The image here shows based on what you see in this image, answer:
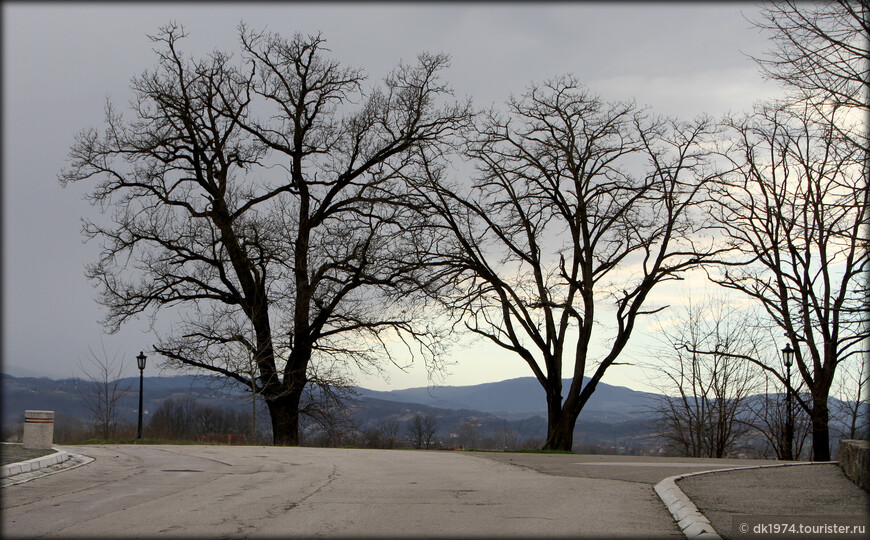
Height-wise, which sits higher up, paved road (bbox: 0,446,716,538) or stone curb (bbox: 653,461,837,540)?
stone curb (bbox: 653,461,837,540)

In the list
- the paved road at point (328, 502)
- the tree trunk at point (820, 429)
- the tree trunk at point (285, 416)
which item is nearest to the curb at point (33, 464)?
the paved road at point (328, 502)

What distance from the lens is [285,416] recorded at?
32.4 m

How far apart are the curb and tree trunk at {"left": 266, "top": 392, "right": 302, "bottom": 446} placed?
17278 mm

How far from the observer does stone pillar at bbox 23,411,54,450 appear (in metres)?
16.1

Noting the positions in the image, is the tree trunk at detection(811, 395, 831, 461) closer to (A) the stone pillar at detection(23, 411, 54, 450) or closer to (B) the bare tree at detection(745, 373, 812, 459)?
(B) the bare tree at detection(745, 373, 812, 459)

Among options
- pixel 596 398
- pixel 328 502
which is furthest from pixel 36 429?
pixel 596 398

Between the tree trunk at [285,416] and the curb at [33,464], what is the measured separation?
1728 cm

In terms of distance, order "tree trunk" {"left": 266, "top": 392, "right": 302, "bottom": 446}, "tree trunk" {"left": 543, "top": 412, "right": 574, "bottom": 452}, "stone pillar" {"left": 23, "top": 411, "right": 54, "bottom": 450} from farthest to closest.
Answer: "tree trunk" {"left": 266, "top": 392, "right": 302, "bottom": 446} < "tree trunk" {"left": 543, "top": 412, "right": 574, "bottom": 452} < "stone pillar" {"left": 23, "top": 411, "right": 54, "bottom": 450}

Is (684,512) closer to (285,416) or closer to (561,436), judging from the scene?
(561,436)

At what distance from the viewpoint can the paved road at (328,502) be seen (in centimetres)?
762

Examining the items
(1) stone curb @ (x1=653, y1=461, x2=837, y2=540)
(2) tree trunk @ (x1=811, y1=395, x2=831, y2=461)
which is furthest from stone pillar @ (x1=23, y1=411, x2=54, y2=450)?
(2) tree trunk @ (x1=811, y1=395, x2=831, y2=461)

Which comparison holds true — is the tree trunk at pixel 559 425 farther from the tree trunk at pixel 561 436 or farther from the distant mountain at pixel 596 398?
the distant mountain at pixel 596 398

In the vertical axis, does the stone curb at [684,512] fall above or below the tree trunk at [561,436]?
above

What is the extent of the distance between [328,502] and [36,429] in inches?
376
